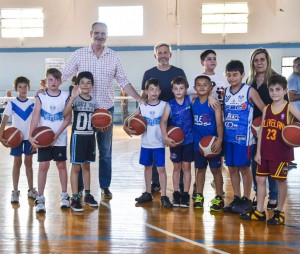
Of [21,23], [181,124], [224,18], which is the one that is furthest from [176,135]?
[21,23]

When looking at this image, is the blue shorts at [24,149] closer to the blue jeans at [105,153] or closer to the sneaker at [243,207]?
the blue jeans at [105,153]

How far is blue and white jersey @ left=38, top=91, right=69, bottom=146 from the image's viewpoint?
4129 millimetres

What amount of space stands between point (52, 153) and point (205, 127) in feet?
4.99

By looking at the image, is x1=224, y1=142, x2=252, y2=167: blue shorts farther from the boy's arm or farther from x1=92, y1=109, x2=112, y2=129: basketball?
x1=92, y1=109, x2=112, y2=129: basketball

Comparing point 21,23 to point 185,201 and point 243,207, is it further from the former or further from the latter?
point 243,207

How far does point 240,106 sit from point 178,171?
0.93 meters

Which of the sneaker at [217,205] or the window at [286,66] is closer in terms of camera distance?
the sneaker at [217,205]

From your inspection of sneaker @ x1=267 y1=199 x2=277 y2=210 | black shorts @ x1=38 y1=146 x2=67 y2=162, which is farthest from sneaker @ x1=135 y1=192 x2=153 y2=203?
sneaker @ x1=267 y1=199 x2=277 y2=210

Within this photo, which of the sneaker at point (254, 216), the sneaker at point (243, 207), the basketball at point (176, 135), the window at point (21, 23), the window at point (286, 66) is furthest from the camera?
the window at point (21, 23)

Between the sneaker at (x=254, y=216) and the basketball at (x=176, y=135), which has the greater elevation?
the basketball at (x=176, y=135)

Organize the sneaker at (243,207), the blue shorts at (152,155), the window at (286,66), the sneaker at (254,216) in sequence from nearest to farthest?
the sneaker at (254,216), the sneaker at (243,207), the blue shorts at (152,155), the window at (286,66)

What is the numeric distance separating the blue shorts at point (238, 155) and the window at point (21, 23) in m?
14.4

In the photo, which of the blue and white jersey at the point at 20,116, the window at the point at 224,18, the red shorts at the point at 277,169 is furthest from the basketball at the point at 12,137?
the window at the point at 224,18

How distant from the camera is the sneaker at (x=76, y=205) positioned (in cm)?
410
